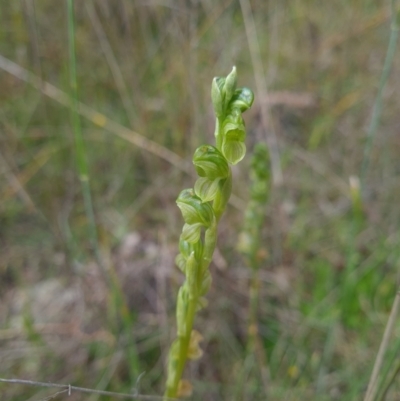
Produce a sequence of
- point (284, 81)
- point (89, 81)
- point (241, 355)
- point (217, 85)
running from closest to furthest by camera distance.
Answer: point (217, 85)
point (241, 355)
point (89, 81)
point (284, 81)

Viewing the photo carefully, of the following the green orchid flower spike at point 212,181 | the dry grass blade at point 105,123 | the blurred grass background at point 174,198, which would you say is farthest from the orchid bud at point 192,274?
the dry grass blade at point 105,123

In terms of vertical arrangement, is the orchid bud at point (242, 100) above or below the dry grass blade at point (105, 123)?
below

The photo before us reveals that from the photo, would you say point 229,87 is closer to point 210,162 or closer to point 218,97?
point 218,97

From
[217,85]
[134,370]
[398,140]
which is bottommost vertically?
[134,370]

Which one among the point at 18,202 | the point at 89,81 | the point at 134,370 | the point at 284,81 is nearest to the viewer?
the point at 134,370

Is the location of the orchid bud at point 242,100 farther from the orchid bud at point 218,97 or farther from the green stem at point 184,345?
the green stem at point 184,345

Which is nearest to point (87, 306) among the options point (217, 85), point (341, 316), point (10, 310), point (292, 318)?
point (10, 310)

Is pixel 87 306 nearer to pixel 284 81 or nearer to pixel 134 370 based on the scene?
pixel 134 370

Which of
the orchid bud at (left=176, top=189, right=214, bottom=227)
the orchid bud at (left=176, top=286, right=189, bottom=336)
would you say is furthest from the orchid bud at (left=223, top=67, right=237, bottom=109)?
the orchid bud at (left=176, top=286, right=189, bottom=336)

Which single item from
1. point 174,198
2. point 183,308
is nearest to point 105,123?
point 174,198
